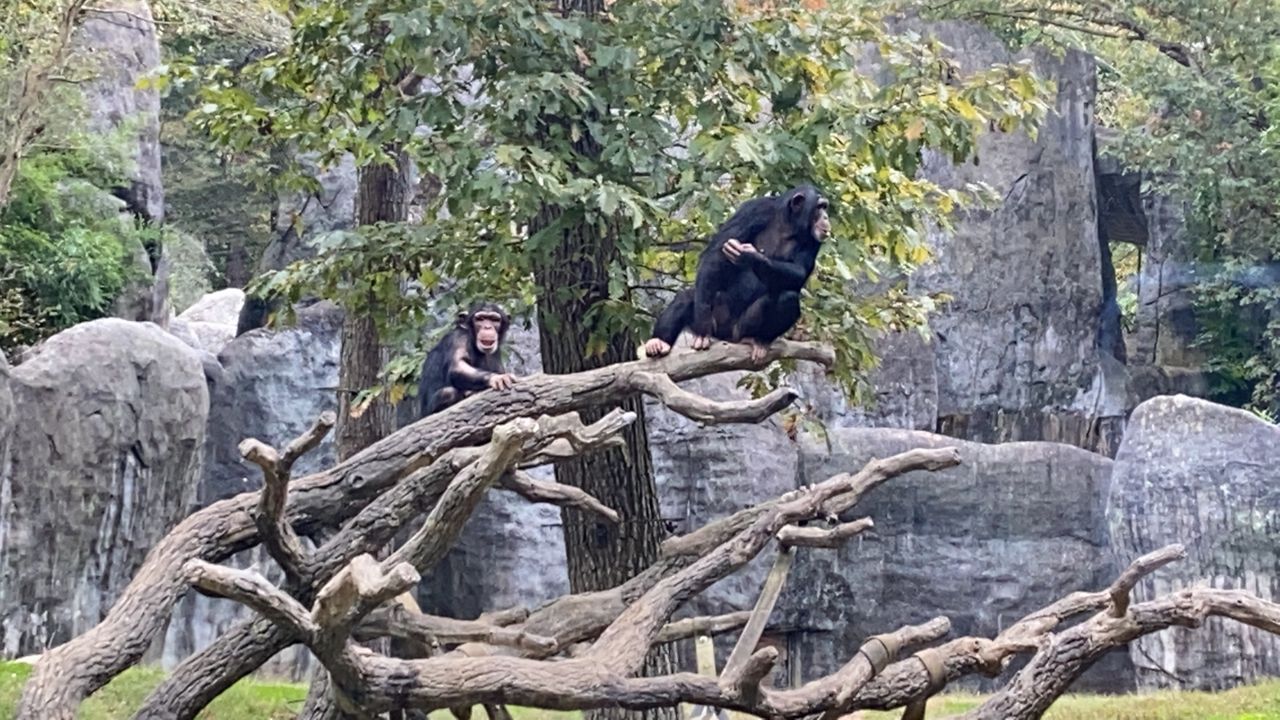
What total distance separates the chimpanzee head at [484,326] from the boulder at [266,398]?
18.8 feet

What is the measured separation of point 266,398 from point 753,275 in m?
7.65

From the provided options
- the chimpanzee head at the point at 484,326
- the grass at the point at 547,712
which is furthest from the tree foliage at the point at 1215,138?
the chimpanzee head at the point at 484,326

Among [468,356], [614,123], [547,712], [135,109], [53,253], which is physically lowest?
[547,712]

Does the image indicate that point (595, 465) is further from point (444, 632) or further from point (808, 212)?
point (444, 632)

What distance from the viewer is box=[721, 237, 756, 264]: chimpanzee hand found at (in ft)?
25.2

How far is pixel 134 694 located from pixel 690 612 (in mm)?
5774

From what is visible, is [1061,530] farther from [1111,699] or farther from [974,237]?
[974,237]

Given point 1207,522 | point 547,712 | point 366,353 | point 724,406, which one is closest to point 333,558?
point 724,406

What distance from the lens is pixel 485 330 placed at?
8.54 metres

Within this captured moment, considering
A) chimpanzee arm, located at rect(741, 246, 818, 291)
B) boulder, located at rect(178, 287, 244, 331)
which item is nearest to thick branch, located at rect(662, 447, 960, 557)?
chimpanzee arm, located at rect(741, 246, 818, 291)

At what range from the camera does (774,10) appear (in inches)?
299

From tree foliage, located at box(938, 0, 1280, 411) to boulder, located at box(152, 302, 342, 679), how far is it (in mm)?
9241

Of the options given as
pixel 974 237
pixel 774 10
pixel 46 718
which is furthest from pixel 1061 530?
pixel 46 718

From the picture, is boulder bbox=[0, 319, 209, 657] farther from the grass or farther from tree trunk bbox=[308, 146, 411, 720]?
tree trunk bbox=[308, 146, 411, 720]
